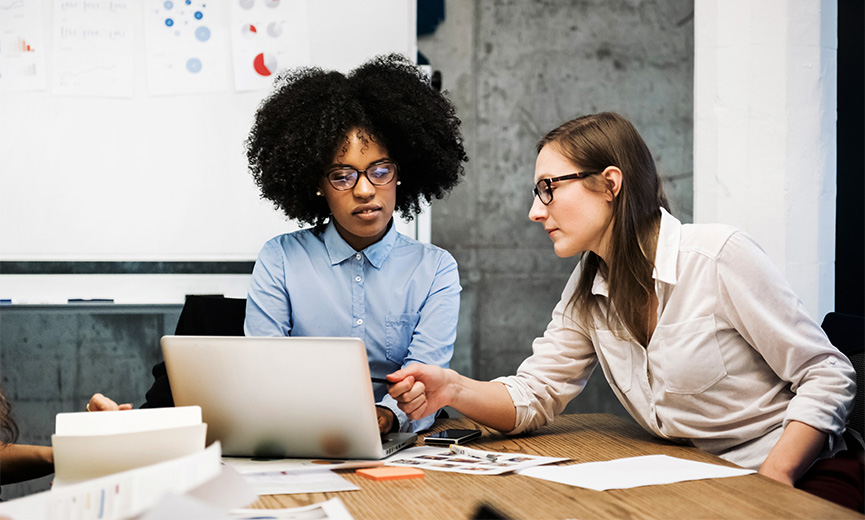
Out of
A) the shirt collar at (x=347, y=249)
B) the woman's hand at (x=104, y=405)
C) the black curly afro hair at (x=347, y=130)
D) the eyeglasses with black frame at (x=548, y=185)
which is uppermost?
the black curly afro hair at (x=347, y=130)

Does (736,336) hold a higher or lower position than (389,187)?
lower

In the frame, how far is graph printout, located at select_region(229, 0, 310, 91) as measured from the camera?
2834 mm

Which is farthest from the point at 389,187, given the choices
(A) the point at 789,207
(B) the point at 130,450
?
(A) the point at 789,207

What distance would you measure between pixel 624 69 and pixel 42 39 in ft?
7.59

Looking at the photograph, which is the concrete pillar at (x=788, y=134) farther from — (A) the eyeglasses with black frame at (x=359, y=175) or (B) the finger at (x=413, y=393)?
(B) the finger at (x=413, y=393)

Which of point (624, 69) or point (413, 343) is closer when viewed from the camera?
point (413, 343)

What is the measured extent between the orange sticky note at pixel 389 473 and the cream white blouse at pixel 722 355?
430 mm

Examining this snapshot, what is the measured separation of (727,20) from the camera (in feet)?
8.20

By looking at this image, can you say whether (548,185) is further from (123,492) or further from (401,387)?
(123,492)

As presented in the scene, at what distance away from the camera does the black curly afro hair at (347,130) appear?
2.04 metres

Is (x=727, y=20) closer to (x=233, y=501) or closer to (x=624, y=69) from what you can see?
(x=624, y=69)

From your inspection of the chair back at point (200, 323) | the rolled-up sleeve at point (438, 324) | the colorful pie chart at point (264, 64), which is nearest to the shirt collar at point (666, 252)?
the rolled-up sleeve at point (438, 324)

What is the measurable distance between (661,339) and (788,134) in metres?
1.23

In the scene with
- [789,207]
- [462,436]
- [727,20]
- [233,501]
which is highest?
[727,20]
